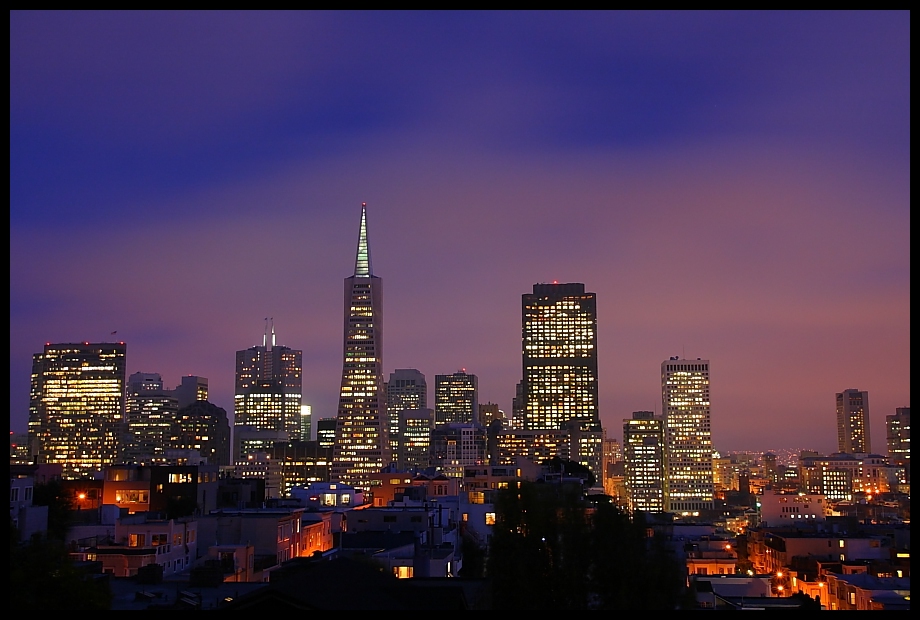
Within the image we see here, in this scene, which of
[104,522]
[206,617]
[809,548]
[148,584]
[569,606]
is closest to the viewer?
[206,617]

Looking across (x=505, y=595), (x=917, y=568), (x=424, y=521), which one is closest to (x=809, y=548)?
(x=424, y=521)

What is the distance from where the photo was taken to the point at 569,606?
24.1 metres

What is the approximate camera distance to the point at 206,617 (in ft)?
Result: 16.5

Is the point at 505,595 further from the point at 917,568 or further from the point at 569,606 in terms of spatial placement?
the point at 917,568

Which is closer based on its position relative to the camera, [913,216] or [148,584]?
[913,216]

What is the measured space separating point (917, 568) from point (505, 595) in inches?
809

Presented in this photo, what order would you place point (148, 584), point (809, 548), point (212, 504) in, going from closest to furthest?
point (148, 584)
point (809, 548)
point (212, 504)

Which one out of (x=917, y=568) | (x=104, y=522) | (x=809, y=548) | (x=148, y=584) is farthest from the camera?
(x=809, y=548)

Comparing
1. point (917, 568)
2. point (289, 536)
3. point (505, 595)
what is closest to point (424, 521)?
point (289, 536)

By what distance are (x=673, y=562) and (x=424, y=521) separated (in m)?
31.6

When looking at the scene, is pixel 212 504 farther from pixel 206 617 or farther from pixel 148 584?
pixel 206 617
